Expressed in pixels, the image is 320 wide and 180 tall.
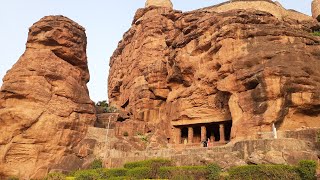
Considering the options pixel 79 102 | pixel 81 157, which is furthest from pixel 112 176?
pixel 79 102

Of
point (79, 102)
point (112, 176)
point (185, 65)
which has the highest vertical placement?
point (185, 65)

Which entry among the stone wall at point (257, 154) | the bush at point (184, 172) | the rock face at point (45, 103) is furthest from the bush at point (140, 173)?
the rock face at point (45, 103)

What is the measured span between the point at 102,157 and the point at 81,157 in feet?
Answer: 9.90

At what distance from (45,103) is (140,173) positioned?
13629 mm

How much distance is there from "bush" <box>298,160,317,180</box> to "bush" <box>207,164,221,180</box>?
4.35m

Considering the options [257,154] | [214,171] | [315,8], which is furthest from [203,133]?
[315,8]

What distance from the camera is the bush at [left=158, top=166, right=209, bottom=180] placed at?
18.9 metres

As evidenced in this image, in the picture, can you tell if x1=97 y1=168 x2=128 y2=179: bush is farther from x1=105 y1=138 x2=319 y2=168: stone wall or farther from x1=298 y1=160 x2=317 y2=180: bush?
x1=298 y1=160 x2=317 y2=180: bush

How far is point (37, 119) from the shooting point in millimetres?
28188

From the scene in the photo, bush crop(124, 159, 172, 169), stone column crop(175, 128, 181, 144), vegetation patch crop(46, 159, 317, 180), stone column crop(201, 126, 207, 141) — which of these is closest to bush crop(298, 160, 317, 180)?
vegetation patch crop(46, 159, 317, 180)

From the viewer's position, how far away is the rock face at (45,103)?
27.4m

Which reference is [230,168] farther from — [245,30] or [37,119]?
[37,119]

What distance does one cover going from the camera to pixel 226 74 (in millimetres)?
30125

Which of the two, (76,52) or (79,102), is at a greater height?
(76,52)
